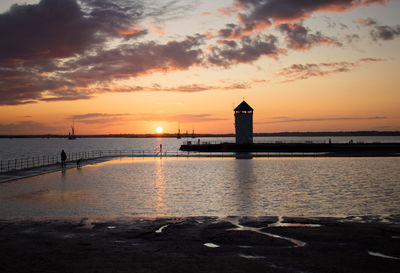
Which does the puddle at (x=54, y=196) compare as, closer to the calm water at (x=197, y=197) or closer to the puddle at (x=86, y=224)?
the calm water at (x=197, y=197)

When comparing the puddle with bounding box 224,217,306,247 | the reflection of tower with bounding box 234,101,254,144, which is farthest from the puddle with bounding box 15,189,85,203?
the reflection of tower with bounding box 234,101,254,144

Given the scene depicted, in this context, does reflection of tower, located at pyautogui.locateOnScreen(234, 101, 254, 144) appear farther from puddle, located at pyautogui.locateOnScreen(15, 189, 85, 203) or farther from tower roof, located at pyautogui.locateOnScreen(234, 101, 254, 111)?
puddle, located at pyautogui.locateOnScreen(15, 189, 85, 203)

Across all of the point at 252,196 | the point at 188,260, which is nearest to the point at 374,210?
the point at 252,196

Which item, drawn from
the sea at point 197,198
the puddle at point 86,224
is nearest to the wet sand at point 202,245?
the puddle at point 86,224

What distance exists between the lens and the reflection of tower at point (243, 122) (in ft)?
298

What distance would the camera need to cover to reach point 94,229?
45.8 feet

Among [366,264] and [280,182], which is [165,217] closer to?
[366,264]

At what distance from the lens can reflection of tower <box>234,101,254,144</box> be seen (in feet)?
298

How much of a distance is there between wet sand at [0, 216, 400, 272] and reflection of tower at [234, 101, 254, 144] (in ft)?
248

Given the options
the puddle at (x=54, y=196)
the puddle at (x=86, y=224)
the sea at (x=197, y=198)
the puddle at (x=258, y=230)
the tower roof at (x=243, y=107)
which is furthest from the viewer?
the tower roof at (x=243, y=107)

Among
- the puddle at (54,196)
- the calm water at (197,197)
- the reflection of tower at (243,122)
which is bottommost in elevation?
the calm water at (197,197)

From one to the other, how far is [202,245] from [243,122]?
8087 centimetres

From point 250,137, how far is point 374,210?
74916 mm

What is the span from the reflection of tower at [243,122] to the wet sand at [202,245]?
75465 mm
